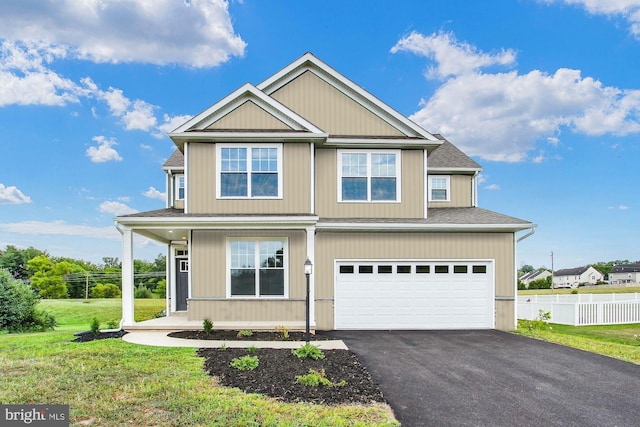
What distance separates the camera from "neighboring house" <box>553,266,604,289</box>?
87.9 metres

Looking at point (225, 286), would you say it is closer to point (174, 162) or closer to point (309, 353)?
point (309, 353)

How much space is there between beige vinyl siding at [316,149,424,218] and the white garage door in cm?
159

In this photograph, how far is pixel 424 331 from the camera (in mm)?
12039

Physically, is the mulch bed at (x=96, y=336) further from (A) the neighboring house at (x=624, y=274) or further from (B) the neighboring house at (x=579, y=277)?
(A) the neighboring house at (x=624, y=274)

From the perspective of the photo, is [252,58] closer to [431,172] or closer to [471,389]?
[431,172]

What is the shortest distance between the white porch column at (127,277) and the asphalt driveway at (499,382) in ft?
20.4

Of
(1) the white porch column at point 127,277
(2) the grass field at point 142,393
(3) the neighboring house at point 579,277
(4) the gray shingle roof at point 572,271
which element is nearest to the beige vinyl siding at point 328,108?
(1) the white porch column at point 127,277

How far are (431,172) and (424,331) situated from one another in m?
6.29

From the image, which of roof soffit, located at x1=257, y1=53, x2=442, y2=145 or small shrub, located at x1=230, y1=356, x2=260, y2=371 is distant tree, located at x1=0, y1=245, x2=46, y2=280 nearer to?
roof soffit, located at x1=257, y1=53, x2=442, y2=145

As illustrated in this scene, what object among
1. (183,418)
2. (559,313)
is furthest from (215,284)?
(559,313)

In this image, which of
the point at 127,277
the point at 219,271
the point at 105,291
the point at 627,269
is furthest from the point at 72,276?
the point at 627,269

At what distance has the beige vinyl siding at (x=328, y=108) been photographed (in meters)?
13.4

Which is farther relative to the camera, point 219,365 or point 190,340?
point 190,340

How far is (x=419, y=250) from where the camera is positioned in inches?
491
